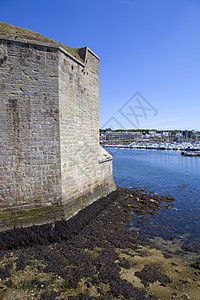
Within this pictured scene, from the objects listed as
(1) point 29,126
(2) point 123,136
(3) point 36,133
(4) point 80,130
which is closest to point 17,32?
(1) point 29,126

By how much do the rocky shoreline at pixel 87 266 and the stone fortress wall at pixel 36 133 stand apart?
0.69m

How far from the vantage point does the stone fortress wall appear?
6.65 m

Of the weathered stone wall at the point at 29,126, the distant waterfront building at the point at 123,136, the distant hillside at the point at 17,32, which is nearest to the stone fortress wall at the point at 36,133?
the weathered stone wall at the point at 29,126

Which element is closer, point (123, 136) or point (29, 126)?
point (29, 126)

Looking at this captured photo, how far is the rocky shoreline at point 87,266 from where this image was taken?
15.8 ft

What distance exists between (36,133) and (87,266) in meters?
4.82

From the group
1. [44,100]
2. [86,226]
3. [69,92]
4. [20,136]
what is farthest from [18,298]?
[69,92]

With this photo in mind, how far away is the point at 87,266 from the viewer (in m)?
5.72

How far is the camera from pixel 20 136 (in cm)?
684

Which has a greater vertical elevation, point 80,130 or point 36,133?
Result: point 80,130

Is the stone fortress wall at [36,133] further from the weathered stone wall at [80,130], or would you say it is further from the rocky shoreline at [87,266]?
the rocky shoreline at [87,266]

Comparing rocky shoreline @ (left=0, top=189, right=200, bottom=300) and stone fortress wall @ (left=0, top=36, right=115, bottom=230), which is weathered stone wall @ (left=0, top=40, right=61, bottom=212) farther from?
rocky shoreline @ (left=0, top=189, right=200, bottom=300)

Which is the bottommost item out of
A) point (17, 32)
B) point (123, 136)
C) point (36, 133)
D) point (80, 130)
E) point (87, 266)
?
point (87, 266)

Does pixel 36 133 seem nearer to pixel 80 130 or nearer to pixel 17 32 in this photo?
pixel 80 130
